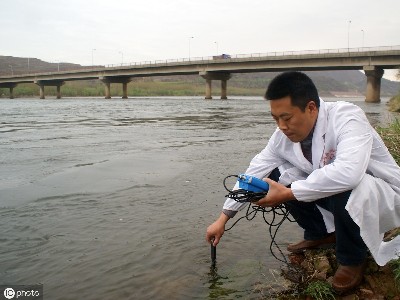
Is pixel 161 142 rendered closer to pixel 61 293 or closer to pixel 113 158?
pixel 113 158

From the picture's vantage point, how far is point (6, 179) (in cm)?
646

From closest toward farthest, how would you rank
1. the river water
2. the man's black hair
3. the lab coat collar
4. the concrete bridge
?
the man's black hair < the lab coat collar < the river water < the concrete bridge

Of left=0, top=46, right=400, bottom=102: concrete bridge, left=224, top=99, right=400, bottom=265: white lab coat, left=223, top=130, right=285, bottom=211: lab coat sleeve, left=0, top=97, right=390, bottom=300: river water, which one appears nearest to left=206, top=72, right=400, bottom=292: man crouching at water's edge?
left=224, top=99, right=400, bottom=265: white lab coat

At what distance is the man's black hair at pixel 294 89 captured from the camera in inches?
104

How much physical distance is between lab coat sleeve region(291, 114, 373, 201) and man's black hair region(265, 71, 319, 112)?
11.5 inches

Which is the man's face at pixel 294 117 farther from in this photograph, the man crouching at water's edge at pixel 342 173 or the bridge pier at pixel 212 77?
the bridge pier at pixel 212 77

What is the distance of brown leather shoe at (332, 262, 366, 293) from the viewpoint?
8.68ft

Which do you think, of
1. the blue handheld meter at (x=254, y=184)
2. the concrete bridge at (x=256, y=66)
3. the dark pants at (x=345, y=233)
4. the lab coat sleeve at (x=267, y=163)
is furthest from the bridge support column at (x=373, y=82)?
the blue handheld meter at (x=254, y=184)

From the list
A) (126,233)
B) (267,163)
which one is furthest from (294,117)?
(126,233)

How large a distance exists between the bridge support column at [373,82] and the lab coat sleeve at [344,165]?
49752 mm

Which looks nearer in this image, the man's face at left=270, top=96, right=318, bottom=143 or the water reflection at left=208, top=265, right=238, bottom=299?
Answer: the man's face at left=270, top=96, right=318, bottom=143

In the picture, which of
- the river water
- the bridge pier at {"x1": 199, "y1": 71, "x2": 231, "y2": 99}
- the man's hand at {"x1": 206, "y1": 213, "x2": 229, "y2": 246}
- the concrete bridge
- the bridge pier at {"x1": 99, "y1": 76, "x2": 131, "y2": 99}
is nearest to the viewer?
the river water

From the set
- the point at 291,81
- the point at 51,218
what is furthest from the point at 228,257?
the point at 51,218

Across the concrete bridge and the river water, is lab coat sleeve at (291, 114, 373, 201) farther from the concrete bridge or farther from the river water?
the concrete bridge
